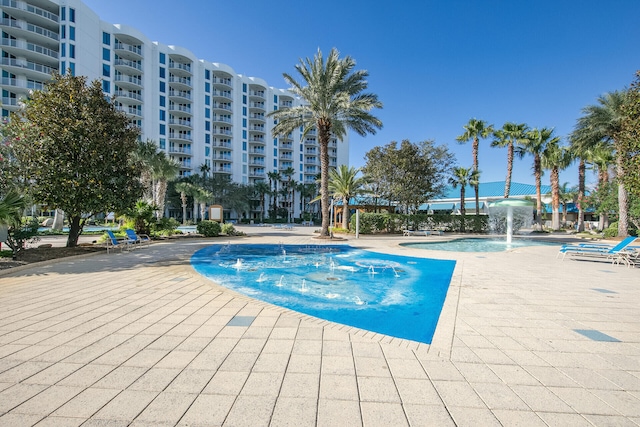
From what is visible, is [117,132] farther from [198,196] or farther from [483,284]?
[198,196]

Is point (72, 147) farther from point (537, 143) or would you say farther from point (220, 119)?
point (220, 119)

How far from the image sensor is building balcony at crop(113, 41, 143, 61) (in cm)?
4828

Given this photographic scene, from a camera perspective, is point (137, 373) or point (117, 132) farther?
point (117, 132)

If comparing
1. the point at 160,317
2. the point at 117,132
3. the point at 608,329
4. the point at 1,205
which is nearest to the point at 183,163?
→ the point at 117,132

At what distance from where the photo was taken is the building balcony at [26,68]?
126 ft

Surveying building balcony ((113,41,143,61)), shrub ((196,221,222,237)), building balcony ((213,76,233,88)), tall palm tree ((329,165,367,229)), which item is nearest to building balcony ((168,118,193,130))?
building balcony ((213,76,233,88))

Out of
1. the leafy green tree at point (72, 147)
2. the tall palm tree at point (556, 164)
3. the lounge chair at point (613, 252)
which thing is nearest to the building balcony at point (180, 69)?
the leafy green tree at point (72, 147)

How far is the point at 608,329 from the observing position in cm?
450

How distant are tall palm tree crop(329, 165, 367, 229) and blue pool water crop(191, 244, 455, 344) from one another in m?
13.8

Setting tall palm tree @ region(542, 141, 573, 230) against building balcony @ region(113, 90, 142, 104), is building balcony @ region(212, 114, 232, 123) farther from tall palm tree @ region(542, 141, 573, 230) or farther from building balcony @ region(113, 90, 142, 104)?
tall palm tree @ region(542, 141, 573, 230)

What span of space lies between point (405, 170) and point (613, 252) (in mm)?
17277

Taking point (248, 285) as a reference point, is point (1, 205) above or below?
above

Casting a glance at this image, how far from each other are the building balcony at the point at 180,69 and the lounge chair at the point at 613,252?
6391 centimetres

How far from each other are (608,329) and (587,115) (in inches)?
1034
